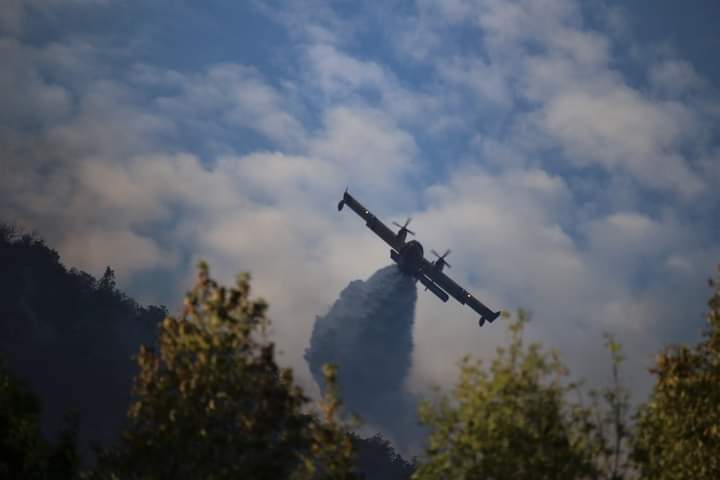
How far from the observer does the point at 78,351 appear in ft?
454

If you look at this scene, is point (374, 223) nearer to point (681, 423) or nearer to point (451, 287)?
point (451, 287)

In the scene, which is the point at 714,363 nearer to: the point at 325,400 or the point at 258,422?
the point at 325,400

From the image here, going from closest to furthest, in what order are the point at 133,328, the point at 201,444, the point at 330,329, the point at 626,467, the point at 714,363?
the point at 201,444 < the point at 626,467 < the point at 714,363 < the point at 133,328 < the point at 330,329

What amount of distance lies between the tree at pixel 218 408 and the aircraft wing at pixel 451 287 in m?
95.9

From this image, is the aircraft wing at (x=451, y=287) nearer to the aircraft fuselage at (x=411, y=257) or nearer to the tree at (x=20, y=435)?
the aircraft fuselage at (x=411, y=257)

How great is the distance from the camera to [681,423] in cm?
2695

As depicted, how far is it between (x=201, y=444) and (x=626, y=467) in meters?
15.5

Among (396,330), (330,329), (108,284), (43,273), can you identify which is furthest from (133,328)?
(396,330)

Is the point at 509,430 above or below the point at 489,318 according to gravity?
below

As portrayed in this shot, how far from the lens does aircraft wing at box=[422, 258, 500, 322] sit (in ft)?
391

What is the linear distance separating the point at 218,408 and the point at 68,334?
131896mm

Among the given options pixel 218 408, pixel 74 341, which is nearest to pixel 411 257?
pixel 74 341

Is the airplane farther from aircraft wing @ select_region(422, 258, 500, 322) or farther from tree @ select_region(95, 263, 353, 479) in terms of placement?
tree @ select_region(95, 263, 353, 479)

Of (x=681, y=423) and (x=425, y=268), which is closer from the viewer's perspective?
(x=681, y=423)
